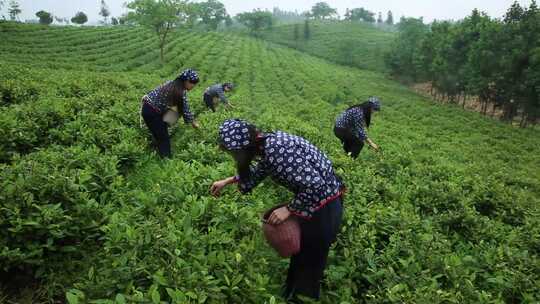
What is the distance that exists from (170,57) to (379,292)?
3672 centimetres

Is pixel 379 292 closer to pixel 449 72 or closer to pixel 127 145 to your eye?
pixel 127 145

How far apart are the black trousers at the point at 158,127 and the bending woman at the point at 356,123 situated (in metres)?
3.46

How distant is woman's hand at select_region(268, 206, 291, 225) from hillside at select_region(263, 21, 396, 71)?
61005 mm

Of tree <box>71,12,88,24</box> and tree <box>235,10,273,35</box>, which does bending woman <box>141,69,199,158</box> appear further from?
tree <box>71,12,88,24</box>

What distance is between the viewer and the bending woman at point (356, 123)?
7199 mm

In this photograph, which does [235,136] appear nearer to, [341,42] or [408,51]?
[408,51]

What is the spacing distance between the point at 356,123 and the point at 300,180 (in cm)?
501

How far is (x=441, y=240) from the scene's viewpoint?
413 centimetres

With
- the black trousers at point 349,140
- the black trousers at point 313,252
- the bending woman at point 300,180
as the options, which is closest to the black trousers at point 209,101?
the black trousers at point 349,140

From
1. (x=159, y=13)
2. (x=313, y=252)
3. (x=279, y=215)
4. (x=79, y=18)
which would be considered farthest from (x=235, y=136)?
(x=79, y=18)

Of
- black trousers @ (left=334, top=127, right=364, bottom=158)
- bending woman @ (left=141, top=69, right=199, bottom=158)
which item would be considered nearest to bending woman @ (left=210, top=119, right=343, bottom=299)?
bending woman @ (left=141, top=69, right=199, bottom=158)

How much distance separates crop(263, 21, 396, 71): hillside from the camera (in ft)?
208

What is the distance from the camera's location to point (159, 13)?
33.0 m

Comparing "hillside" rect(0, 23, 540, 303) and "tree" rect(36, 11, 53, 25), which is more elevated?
"tree" rect(36, 11, 53, 25)
